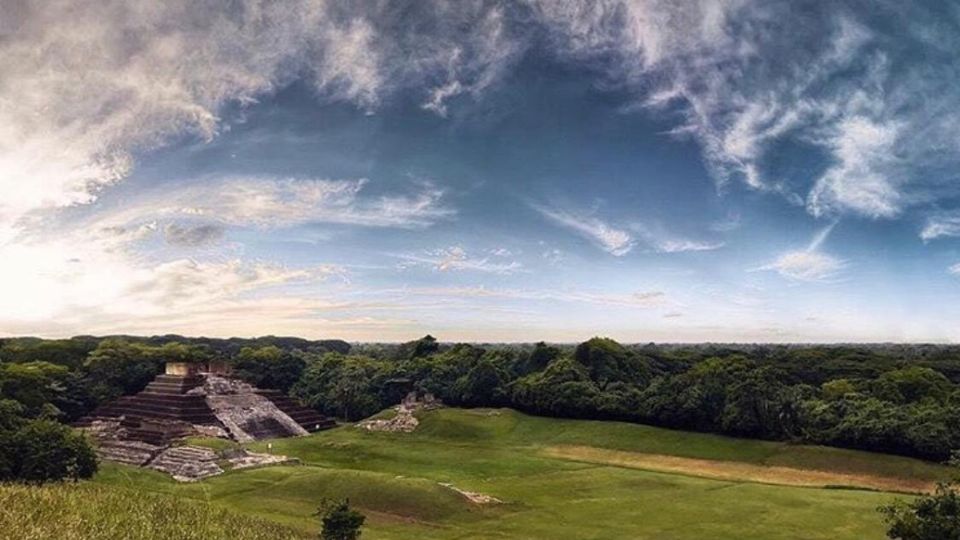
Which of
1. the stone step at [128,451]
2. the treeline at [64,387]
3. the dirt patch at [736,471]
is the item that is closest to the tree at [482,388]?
the dirt patch at [736,471]

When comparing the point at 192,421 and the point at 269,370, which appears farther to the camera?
the point at 269,370

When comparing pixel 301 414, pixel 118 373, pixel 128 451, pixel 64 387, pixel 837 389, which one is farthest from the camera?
pixel 118 373

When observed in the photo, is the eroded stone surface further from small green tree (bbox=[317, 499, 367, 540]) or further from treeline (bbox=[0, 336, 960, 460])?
small green tree (bbox=[317, 499, 367, 540])

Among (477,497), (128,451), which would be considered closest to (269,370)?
(128,451)

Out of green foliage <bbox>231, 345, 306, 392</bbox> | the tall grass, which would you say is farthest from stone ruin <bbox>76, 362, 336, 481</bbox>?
the tall grass

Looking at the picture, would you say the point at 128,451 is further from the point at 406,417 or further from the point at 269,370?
the point at 269,370

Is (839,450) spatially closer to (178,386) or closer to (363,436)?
(363,436)
